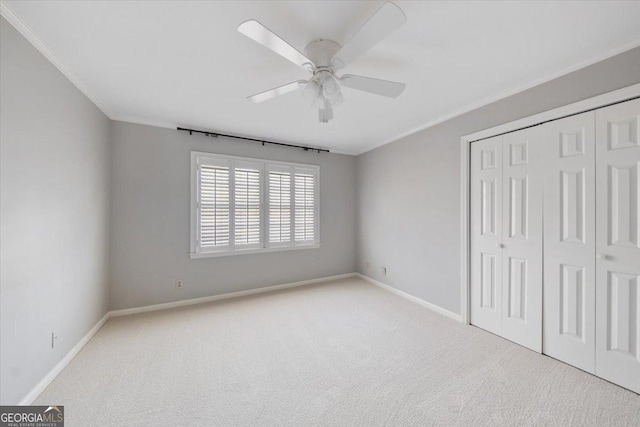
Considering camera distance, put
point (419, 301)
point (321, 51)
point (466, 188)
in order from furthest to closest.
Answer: point (419, 301) → point (466, 188) → point (321, 51)

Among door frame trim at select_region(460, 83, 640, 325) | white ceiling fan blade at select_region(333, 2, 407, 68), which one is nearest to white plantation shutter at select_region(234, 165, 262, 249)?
white ceiling fan blade at select_region(333, 2, 407, 68)

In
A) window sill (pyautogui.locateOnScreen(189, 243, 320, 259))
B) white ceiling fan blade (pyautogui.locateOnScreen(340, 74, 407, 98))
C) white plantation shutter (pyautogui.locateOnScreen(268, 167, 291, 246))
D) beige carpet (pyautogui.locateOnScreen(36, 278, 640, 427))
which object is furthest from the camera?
white plantation shutter (pyautogui.locateOnScreen(268, 167, 291, 246))

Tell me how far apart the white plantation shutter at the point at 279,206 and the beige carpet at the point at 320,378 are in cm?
148

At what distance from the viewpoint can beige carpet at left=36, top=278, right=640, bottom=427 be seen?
1.59 metres

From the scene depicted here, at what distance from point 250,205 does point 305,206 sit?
3.27ft

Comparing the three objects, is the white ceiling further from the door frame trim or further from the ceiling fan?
the door frame trim

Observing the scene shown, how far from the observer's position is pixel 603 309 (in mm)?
1917

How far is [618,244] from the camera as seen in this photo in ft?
6.07

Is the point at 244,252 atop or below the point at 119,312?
atop

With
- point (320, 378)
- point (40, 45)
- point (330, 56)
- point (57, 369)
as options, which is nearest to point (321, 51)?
point (330, 56)

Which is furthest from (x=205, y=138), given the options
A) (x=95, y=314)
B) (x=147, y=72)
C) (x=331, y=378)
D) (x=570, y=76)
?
(x=570, y=76)

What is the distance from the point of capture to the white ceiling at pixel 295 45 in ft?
4.83

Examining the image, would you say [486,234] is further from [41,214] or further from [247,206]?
[41,214]

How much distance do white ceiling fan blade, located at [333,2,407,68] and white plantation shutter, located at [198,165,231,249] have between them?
8.67ft
